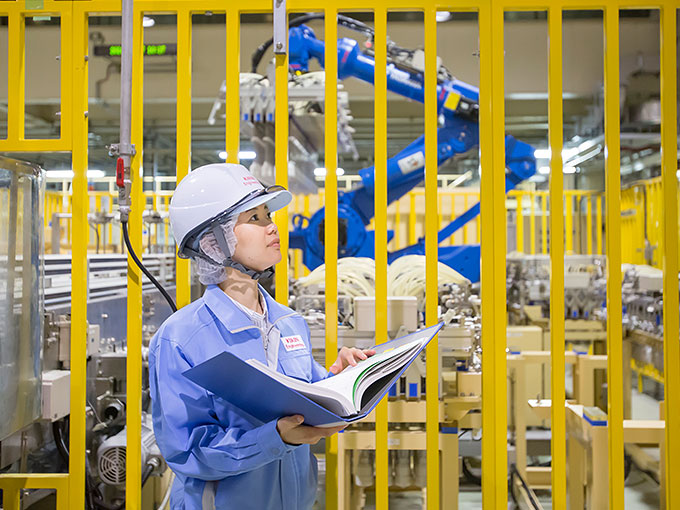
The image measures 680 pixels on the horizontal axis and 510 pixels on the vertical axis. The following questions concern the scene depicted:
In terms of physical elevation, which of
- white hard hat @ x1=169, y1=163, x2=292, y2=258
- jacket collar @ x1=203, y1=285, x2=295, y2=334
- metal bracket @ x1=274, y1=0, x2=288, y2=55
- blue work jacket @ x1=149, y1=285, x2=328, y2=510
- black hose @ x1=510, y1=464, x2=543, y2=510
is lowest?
black hose @ x1=510, y1=464, x2=543, y2=510

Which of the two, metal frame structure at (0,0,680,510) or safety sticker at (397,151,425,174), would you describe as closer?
metal frame structure at (0,0,680,510)

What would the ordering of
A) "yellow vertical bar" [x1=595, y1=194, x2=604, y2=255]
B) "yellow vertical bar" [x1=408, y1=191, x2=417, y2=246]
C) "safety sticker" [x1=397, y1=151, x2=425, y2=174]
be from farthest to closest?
"yellow vertical bar" [x1=595, y1=194, x2=604, y2=255], "yellow vertical bar" [x1=408, y1=191, x2=417, y2=246], "safety sticker" [x1=397, y1=151, x2=425, y2=174]

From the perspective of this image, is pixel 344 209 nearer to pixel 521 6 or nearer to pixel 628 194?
pixel 521 6

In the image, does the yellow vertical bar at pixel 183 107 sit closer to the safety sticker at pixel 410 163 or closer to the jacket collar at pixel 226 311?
the jacket collar at pixel 226 311

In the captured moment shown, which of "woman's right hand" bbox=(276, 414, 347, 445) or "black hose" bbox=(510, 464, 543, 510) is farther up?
"woman's right hand" bbox=(276, 414, 347, 445)

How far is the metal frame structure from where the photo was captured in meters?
1.82

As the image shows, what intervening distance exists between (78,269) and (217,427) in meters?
0.83

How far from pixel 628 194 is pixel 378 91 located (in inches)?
281

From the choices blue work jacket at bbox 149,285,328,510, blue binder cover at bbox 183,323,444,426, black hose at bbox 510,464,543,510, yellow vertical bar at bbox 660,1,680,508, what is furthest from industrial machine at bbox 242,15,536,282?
blue binder cover at bbox 183,323,444,426

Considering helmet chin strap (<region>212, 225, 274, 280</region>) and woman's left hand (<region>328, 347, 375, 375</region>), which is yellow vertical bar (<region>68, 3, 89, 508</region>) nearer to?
helmet chin strap (<region>212, 225, 274, 280</region>)

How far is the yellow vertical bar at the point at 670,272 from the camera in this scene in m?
1.82

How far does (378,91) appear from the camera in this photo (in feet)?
6.03

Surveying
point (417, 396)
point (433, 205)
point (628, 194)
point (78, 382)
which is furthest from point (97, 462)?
point (628, 194)

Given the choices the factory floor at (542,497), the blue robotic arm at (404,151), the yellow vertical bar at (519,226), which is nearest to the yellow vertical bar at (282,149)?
the blue robotic arm at (404,151)
